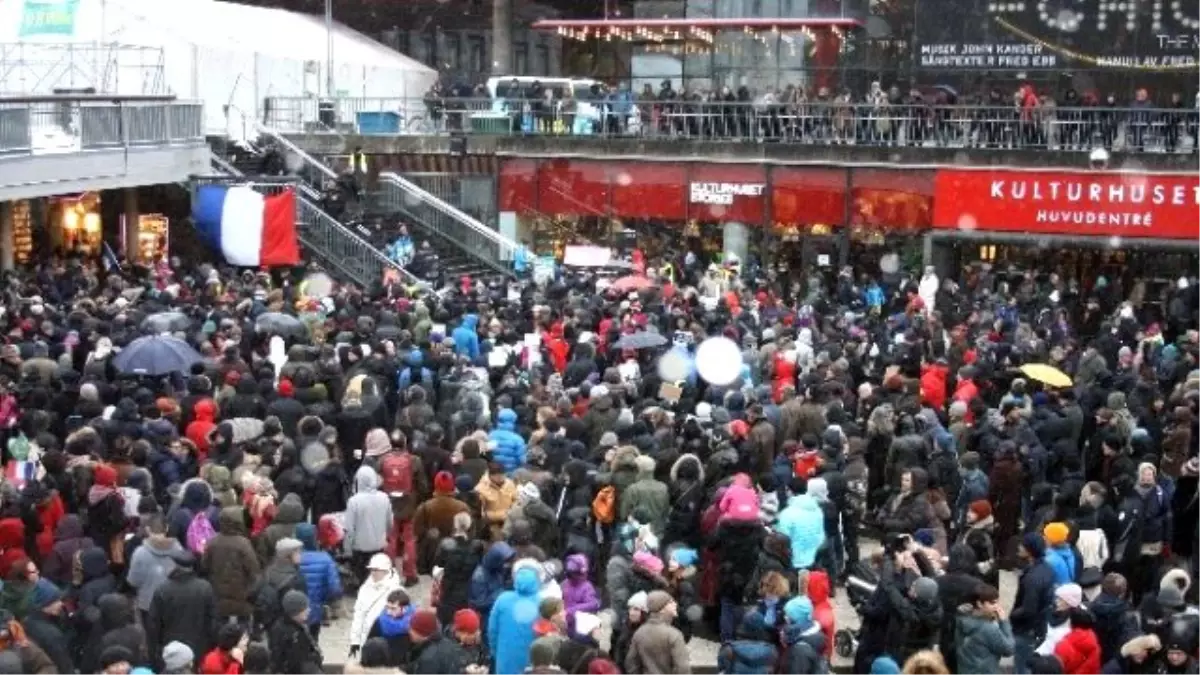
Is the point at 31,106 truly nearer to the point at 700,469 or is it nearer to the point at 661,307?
the point at 661,307

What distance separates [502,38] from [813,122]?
44.7 feet

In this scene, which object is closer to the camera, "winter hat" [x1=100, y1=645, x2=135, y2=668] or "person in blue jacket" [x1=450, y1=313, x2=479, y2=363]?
"winter hat" [x1=100, y1=645, x2=135, y2=668]

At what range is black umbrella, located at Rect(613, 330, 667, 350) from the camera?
19141 millimetres

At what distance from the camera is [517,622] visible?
11062 millimetres

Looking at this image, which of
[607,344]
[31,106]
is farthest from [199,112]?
[607,344]

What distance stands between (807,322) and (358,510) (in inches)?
421

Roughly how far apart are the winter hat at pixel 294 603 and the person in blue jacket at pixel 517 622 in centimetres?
137

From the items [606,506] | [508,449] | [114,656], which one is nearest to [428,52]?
[508,449]

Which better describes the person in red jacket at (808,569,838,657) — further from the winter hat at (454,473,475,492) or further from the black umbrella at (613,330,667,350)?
the black umbrella at (613,330,667,350)

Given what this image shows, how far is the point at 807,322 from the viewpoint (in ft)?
75.7

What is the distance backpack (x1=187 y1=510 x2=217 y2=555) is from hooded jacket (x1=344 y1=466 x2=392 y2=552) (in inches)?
56.8

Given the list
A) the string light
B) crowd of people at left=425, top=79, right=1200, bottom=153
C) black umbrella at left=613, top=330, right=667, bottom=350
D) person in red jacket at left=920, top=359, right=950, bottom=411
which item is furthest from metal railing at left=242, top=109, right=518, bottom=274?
person in red jacket at left=920, top=359, right=950, bottom=411

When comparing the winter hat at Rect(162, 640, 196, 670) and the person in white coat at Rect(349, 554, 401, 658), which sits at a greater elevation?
the winter hat at Rect(162, 640, 196, 670)

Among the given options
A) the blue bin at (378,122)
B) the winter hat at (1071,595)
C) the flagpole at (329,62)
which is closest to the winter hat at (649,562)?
the winter hat at (1071,595)
